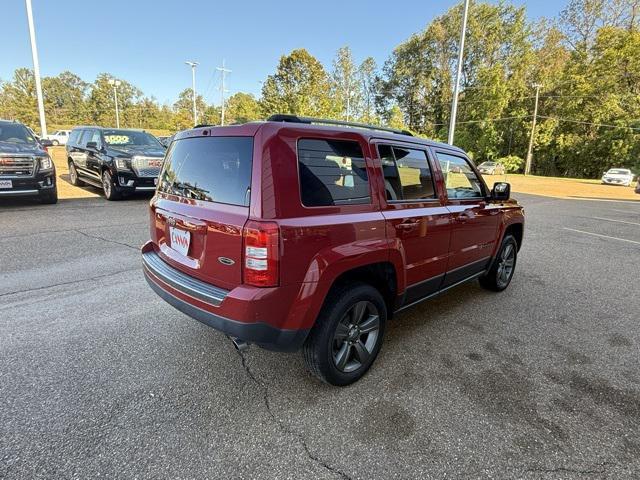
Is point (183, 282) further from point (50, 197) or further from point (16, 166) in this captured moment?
point (50, 197)

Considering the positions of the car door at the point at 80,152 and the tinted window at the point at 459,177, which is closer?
the tinted window at the point at 459,177

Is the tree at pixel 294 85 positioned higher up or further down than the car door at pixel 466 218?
higher up

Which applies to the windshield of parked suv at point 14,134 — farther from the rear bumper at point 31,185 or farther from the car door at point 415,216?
the car door at point 415,216

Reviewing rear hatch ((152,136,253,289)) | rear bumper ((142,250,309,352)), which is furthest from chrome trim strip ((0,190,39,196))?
rear bumper ((142,250,309,352))

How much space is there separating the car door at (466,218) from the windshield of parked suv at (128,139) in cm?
938

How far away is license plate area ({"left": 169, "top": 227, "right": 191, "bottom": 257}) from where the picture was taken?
246 centimetres

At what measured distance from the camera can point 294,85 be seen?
138ft

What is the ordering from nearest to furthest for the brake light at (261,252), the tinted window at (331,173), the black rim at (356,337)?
the brake light at (261,252) < the tinted window at (331,173) < the black rim at (356,337)

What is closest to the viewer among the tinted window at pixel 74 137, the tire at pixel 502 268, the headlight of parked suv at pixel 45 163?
the tire at pixel 502 268

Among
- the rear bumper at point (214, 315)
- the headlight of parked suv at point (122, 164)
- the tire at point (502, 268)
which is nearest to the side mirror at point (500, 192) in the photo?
the tire at point (502, 268)

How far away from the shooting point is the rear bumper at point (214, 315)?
2115 millimetres

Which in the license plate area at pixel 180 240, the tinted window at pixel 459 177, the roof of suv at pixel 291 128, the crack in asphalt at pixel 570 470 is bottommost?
the crack in asphalt at pixel 570 470

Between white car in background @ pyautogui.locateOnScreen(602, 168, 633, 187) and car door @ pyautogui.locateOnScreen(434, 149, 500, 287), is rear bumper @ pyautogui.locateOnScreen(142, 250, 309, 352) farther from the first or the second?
white car in background @ pyautogui.locateOnScreen(602, 168, 633, 187)

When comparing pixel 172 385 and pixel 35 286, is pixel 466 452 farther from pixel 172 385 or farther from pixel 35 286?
pixel 35 286
